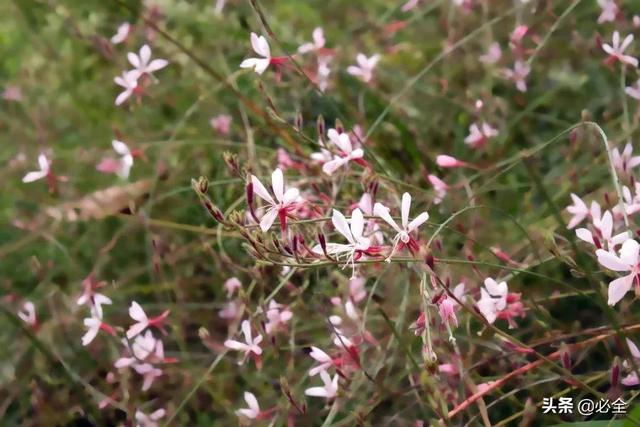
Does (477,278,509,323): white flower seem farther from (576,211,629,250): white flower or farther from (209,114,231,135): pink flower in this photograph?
(209,114,231,135): pink flower

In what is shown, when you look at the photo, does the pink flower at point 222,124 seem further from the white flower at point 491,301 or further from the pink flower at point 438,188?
the white flower at point 491,301

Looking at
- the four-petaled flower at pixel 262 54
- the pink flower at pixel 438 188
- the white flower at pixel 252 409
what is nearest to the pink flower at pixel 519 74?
Answer: the pink flower at pixel 438 188

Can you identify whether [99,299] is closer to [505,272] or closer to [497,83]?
[505,272]

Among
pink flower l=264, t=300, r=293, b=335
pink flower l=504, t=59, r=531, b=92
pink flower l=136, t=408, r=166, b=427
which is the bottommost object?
pink flower l=136, t=408, r=166, b=427

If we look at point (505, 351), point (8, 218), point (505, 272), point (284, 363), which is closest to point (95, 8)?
point (8, 218)

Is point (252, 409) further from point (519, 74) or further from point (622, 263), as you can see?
point (519, 74)

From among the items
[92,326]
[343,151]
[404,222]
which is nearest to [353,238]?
[404,222]

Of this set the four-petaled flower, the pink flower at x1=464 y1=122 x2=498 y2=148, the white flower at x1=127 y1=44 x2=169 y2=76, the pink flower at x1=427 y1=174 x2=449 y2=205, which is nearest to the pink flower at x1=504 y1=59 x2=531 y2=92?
the pink flower at x1=464 y1=122 x2=498 y2=148
